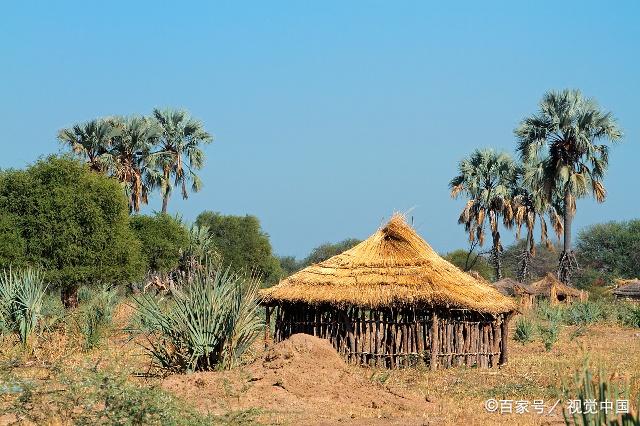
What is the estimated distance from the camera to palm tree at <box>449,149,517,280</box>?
1801 inches

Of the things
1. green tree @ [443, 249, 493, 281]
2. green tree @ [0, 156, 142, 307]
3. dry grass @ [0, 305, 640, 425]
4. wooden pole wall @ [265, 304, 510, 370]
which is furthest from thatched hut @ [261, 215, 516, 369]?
green tree @ [443, 249, 493, 281]

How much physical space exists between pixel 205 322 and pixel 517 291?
3007cm

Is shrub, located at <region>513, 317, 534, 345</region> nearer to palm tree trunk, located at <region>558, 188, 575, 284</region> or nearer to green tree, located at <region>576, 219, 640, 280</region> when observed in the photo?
palm tree trunk, located at <region>558, 188, 575, 284</region>

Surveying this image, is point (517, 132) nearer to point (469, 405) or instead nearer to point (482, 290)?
point (482, 290)

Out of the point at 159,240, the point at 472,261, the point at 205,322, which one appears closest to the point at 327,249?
the point at 472,261

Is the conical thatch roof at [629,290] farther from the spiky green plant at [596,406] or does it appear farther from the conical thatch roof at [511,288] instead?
the spiky green plant at [596,406]

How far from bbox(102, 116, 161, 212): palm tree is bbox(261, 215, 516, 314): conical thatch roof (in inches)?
836

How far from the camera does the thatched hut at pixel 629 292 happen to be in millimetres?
43584

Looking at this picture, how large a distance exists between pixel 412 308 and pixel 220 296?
5.51m

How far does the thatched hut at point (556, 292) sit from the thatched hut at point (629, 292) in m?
1.97

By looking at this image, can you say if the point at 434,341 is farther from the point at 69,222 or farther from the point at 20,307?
the point at 69,222

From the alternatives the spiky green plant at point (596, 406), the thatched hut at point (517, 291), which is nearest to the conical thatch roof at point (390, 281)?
the spiky green plant at point (596, 406)

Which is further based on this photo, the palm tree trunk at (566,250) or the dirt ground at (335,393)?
the palm tree trunk at (566,250)

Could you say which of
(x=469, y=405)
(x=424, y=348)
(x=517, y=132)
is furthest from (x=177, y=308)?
(x=517, y=132)
